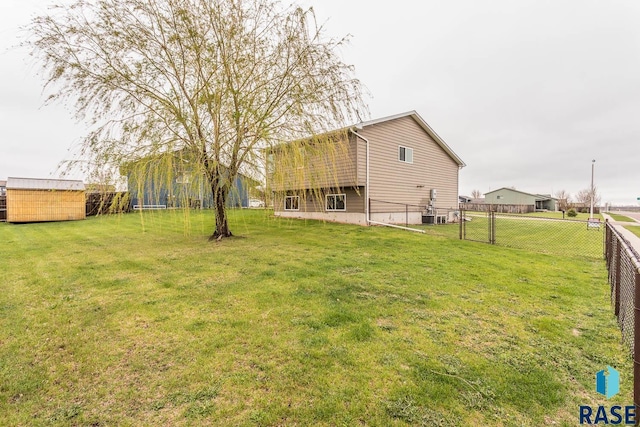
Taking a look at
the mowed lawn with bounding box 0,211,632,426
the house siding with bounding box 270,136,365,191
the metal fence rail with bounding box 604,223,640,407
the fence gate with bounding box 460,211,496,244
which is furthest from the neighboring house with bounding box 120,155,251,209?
the fence gate with bounding box 460,211,496,244

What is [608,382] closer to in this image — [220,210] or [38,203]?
[220,210]

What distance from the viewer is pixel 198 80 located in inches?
296

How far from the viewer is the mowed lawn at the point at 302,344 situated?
2113mm

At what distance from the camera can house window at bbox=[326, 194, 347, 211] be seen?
15.4m

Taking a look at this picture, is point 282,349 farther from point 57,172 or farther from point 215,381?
point 57,172

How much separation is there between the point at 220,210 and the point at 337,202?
8.06 meters

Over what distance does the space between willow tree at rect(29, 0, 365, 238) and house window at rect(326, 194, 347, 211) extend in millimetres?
7861

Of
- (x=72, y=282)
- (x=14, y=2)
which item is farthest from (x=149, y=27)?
(x=72, y=282)

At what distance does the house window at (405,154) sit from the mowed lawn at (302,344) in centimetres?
1086

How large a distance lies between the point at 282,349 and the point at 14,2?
10.5 m

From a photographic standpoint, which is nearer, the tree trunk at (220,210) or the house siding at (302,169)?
the house siding at (302,169)

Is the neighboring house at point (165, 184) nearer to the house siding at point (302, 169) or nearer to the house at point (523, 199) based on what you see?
the house siding at point (302, 169)

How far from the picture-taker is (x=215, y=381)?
7.83 ft

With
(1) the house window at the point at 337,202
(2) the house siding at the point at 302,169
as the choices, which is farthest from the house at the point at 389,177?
(2) the house siding at the point at 302,169
